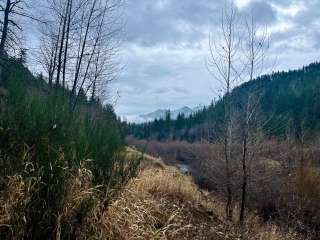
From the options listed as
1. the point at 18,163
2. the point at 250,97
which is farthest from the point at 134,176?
the point at 250,97

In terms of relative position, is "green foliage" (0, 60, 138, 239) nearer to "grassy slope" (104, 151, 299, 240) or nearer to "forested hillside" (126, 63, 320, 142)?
"grassy slope" (104, 151, 299, 240)

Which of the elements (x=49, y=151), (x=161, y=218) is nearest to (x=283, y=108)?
(x=161, y=218)

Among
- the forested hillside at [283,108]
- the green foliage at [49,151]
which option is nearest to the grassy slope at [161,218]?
the green foliage at [49,151]

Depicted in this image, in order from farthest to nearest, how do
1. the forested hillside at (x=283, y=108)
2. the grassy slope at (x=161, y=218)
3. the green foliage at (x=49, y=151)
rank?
the forested hillside at (x=283, y=108)
the grassy slope at (x=161, y=218)
the green foliage at (x=49, y=151)

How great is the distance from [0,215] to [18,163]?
0.65m

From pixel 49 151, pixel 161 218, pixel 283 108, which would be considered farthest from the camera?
pixel 283 108

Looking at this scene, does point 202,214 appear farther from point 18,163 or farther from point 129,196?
point 18,163

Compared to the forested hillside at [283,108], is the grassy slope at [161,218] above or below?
below

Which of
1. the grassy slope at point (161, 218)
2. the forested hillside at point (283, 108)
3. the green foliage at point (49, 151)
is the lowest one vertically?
the grassy slope at point (161, 218)

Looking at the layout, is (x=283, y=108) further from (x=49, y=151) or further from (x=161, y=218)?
(x=49, y=151)

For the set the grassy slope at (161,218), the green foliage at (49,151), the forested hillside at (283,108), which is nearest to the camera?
the green foliage at (49,151)

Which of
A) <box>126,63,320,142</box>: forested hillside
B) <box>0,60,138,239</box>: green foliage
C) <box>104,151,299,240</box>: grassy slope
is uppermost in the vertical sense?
<box>126,63,320,142</box>: forested hillside

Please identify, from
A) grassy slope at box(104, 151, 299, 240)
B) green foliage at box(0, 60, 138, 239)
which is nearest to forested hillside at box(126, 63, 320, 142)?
grassy slope at box(104, 151, 299, 240)

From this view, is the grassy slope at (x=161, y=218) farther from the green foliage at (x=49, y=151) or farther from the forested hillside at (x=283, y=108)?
the forested hillside at (x=283, y=108)
